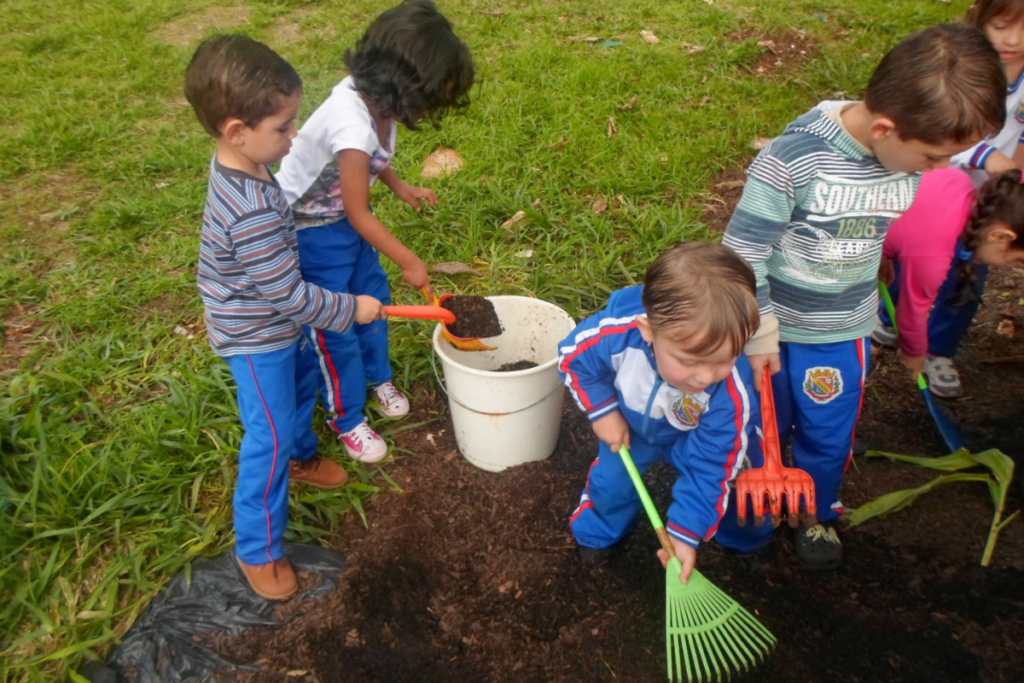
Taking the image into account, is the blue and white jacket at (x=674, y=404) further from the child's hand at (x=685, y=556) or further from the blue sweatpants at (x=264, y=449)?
the blue sweatpants at (x=264, y=449)

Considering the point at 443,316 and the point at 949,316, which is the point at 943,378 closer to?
the point at 949,316

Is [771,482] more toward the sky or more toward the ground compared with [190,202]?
more toward the sky

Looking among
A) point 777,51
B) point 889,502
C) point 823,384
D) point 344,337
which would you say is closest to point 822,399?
point 823,384

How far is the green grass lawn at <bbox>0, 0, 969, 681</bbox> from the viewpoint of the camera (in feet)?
7.69

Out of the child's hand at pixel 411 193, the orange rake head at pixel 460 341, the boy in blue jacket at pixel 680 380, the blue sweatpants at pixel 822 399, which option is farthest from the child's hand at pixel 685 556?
the child's hand at pixel 411 193

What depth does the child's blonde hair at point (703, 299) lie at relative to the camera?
5.06 ft

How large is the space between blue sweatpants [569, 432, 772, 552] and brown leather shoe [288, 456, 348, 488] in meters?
0.83

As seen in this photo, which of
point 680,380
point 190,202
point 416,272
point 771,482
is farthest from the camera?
point 190,202

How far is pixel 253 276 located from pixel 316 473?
0.96m

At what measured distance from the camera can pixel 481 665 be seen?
205 centimetres

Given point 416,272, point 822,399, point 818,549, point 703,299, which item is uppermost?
point 703,299

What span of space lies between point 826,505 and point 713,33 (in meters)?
4.03

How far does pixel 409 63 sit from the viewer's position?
2.03 metres

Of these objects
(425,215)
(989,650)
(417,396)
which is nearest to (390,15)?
(417,396)
